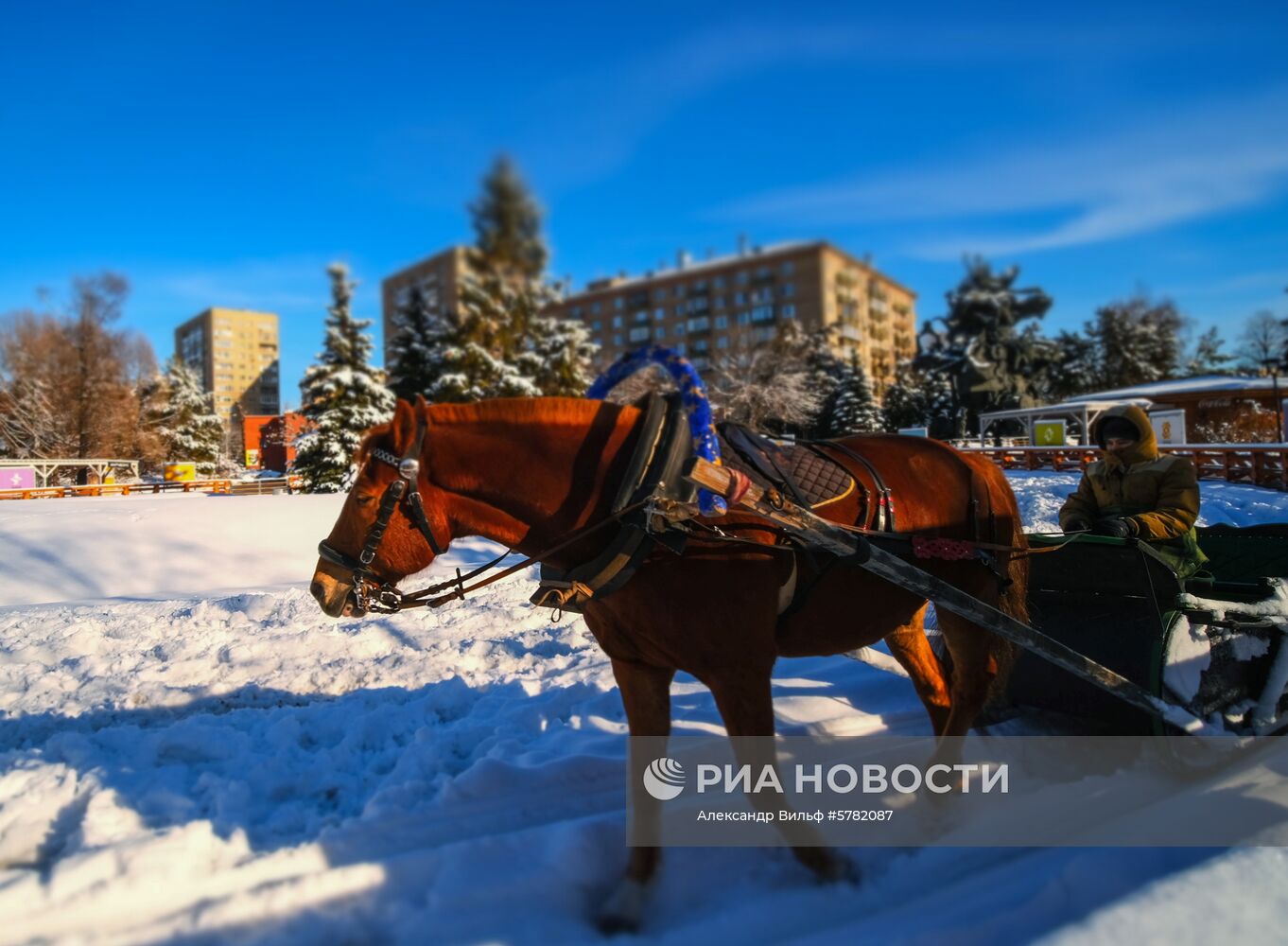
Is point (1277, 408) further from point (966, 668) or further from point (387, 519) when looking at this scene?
point (387, 519)

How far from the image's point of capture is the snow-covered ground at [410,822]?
7.79 feet

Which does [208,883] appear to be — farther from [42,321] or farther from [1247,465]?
[42,321]

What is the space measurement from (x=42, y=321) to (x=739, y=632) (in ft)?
135

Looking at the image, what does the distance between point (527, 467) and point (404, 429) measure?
0.45 meters

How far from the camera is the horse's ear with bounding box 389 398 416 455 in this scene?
102 inches

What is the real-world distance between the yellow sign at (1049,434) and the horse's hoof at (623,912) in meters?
23.8

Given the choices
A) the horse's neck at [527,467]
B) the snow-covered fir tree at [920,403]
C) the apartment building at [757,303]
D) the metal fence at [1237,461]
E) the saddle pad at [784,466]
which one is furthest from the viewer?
the apartment building at [757,303]

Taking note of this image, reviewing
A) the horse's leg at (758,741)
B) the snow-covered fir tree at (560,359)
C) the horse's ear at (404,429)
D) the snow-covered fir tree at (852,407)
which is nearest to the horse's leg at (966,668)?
the horse's leg at (758,741)

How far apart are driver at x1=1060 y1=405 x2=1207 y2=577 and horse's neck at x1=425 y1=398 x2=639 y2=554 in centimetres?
267

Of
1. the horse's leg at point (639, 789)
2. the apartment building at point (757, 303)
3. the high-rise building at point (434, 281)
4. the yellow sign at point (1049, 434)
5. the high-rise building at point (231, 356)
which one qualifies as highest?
the apartment building at point (757, 303)

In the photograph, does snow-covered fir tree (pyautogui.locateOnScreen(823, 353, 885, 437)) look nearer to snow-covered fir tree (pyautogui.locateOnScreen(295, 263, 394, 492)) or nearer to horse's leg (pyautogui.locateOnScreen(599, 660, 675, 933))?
snow-covered fir tree (pyautogui.locateOnScreen(295, 263, 394, 492))

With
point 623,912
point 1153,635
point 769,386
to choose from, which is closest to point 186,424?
point 769,386

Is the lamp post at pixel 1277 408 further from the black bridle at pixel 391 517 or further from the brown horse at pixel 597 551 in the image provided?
the black bridle at pixel 391 517

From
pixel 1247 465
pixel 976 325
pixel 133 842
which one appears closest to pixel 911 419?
pixel 976 325
